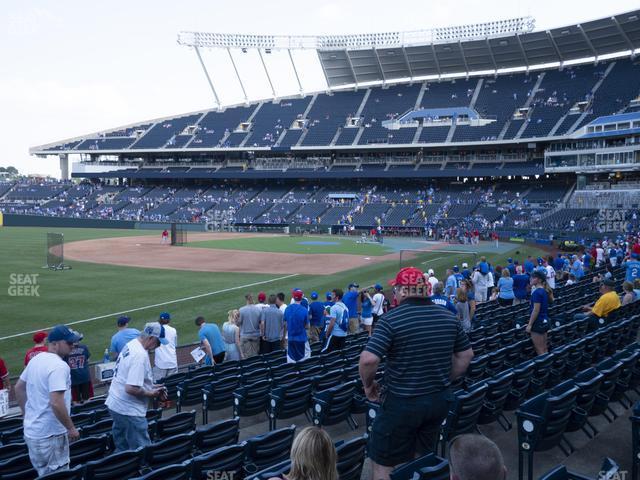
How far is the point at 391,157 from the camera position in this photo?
71625mm

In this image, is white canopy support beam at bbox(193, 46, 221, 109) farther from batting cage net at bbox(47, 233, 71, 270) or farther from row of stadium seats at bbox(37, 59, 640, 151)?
batting cage net at bbox(47, 233, 71, 270)

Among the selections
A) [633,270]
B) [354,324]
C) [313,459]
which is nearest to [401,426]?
[313,459]

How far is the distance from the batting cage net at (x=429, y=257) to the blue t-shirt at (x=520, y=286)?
43.9 feet

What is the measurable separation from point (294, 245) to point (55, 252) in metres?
20.2

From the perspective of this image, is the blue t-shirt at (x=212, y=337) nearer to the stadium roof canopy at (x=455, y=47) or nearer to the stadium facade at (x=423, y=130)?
the stadium facade at (x=423, y=130)

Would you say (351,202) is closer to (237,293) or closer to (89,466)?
(237,293)

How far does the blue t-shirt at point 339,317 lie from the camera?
11.9 meters

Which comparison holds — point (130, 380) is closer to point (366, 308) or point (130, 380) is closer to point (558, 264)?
point (366, 308)

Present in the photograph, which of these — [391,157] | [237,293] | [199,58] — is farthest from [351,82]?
[237,293]

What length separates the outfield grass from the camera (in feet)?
137

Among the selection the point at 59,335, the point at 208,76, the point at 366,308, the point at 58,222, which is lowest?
the point at 366,308

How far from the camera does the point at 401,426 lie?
14.1 ft

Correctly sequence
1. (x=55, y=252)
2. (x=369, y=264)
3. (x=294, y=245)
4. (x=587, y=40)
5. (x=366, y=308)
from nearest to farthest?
(x=366, y=308) < (x=55, y=252) < (x=369, y=264) < (x=294, y=245) < (x=587, y=40)

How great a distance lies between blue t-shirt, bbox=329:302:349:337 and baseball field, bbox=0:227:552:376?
547 cm
